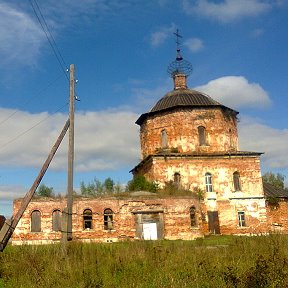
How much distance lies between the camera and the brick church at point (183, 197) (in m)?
28.8

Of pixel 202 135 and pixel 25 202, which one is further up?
pixel 202 135

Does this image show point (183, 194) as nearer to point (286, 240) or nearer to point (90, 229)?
point (90, 229)

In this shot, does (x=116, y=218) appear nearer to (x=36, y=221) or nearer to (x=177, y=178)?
(x=36, y=221)

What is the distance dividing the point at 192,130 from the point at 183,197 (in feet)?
25.2

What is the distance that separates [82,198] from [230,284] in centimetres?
2309

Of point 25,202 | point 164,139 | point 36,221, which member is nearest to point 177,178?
point 164,139

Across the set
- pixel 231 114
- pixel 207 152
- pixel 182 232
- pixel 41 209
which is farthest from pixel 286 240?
pixel 231 114

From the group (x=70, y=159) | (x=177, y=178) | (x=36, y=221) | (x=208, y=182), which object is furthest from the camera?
(x=208, y=182)

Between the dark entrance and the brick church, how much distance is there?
0.08 m

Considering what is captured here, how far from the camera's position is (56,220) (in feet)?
94.8

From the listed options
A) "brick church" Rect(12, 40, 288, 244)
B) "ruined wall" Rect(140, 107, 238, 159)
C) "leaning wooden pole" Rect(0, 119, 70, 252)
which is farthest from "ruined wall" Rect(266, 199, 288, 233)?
"leaning wooden pole" Rect(0, 119, 70, 252)

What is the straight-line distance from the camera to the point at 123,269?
28.3ft

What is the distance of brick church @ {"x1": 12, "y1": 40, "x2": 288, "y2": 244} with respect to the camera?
1133 inches

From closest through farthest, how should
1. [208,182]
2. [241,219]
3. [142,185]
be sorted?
[142,185]
[241,219]
[208,182]
